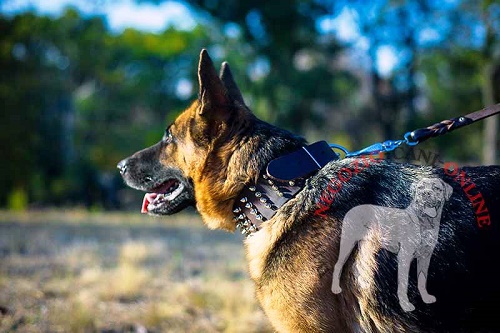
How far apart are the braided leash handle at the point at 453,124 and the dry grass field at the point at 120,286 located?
252 centimetres

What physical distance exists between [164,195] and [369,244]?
1.67 metres

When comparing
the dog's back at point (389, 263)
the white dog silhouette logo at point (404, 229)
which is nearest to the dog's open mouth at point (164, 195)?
the dog's back at point (389, 263)

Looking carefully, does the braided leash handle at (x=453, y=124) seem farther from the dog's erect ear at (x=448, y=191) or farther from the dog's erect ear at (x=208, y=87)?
the dog's erect ear at (x=208, y=87)

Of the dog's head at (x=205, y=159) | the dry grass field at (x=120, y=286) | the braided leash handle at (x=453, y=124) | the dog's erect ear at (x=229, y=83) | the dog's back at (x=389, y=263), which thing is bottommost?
the dry grass field at (x=120, y=286)

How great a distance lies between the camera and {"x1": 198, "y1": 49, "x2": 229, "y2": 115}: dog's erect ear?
3186 mm

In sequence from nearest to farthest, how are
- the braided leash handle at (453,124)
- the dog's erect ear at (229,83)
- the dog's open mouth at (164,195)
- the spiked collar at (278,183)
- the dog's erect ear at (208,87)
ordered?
the spiked collar at (278,183) < the dog's erect ear at (208,87) < the braided leash handle at (453,124) < the dog's open mouth at (164,195) < the dog's erect ear at (229,83)

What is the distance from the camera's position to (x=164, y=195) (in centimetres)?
376

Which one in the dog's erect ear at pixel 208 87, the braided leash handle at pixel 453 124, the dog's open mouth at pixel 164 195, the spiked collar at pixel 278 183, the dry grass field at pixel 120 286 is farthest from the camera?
the dry grass field at pixel 120 286

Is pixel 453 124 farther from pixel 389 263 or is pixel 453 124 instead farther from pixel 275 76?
pixel 275 76

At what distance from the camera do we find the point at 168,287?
6.14 metres

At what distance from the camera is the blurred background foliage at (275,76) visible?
1830 centimetres

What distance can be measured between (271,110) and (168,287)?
13.8m

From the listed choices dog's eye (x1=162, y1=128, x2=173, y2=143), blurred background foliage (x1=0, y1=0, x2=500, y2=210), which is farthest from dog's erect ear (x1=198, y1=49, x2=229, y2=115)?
blurred background foliage (x1=0, y1=0, x2=500, y2=210)

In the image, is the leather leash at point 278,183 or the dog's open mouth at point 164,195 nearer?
the leather leash at point 278,183
